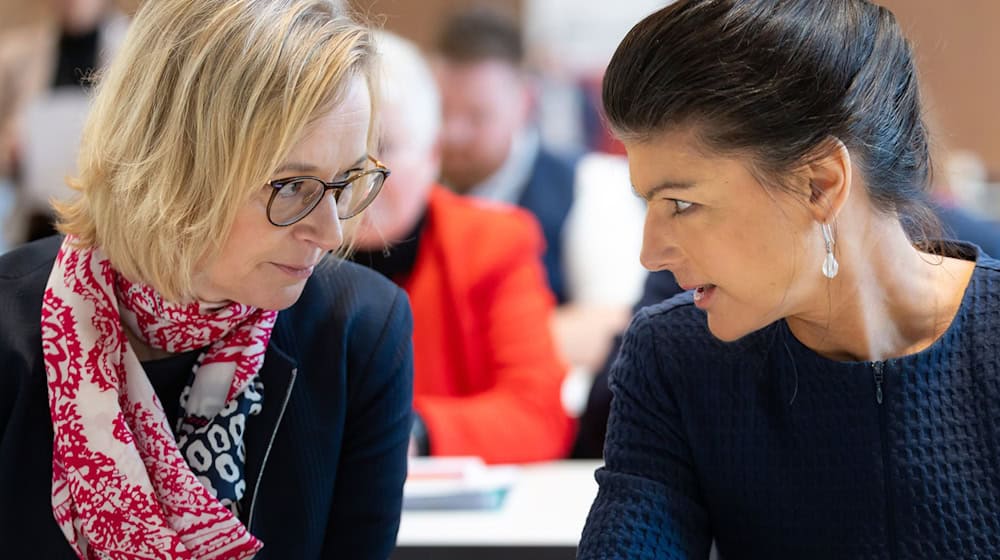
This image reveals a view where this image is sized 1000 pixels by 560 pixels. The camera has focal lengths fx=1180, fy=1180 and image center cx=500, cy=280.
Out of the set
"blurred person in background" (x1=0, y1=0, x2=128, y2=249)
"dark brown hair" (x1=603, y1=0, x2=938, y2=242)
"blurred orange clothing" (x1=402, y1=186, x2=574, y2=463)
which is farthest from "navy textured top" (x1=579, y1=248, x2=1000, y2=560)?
"blurred person in background" (x1=0, y1=0, x2=128, y2=249)

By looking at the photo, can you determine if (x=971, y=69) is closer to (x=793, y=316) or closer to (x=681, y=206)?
(x=793, y=316)

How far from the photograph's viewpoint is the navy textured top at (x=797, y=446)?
4.13 ft

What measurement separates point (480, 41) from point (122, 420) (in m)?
2.74

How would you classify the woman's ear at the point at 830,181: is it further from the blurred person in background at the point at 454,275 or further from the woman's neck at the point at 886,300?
the blurred person in background at the point at 454,275

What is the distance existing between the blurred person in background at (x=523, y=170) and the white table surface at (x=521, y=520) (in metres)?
1.55

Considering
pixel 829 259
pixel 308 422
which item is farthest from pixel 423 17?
pixel 829 259

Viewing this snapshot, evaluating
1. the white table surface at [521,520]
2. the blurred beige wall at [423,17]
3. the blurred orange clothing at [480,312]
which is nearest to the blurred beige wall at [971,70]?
the blurred beige wall at [423,17]

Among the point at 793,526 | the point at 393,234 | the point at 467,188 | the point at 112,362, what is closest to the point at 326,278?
the point at 112,362

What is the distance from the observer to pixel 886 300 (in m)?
1.30

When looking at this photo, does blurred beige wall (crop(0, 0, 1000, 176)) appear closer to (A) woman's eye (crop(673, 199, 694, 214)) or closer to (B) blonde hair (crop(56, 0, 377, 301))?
(B) blonde hair (crop(56, 0, 377, 301))

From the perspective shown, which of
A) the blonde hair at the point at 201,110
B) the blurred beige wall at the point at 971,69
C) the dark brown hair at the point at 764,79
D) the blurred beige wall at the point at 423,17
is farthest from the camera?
the blurred beige wall at the point at 423,17

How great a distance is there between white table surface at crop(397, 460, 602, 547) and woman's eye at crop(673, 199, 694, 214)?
59 cm

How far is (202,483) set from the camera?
4.59 ft

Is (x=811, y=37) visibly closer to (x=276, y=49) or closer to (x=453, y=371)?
(x=276, y=49)
